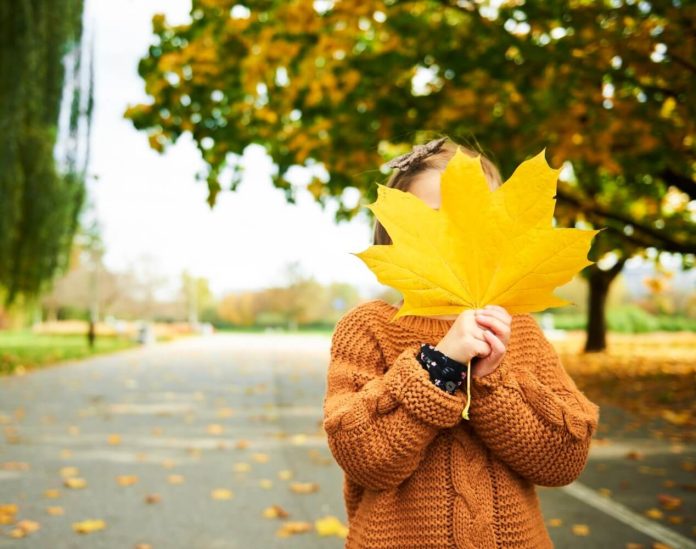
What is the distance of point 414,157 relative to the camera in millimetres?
1589

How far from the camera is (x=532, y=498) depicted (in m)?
1.62

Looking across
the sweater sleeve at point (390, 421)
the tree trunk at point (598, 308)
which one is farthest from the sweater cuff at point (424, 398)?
the tree trunk at point (598, 308)

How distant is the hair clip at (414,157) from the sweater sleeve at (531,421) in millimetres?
495

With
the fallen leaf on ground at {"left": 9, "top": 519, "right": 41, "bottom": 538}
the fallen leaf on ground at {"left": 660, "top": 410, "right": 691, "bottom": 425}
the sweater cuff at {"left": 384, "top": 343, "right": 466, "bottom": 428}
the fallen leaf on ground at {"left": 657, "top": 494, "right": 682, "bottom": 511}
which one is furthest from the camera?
the fallen leaf on ground at {"left": 660, "top": 410, "right": 691, "bottom": 425}

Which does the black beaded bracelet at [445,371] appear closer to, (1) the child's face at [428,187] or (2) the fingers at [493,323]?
(2) the fingers at [493,323]

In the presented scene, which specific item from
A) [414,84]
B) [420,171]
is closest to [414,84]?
[414,84]

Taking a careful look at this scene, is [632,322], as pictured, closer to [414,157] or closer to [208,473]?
[208,473]

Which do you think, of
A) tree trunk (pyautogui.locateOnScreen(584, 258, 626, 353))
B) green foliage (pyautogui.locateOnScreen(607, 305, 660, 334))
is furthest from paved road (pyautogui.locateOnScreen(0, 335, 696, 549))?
green foliage (pyautogui.locateOnScreen(607, 305, 660, 334))

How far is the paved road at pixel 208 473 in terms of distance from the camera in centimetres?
390

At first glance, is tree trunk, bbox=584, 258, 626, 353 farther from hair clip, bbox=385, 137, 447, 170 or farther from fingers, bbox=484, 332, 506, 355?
fingers, bbox=484, 332, 506, 355

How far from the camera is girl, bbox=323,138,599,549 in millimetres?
1384

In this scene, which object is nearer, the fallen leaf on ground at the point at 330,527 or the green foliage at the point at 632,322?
the fallen leaf on ground at the point at 330,527

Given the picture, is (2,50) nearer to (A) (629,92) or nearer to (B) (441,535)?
(A) (629,92)

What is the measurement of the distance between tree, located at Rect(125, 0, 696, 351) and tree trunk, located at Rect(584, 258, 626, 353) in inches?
423
